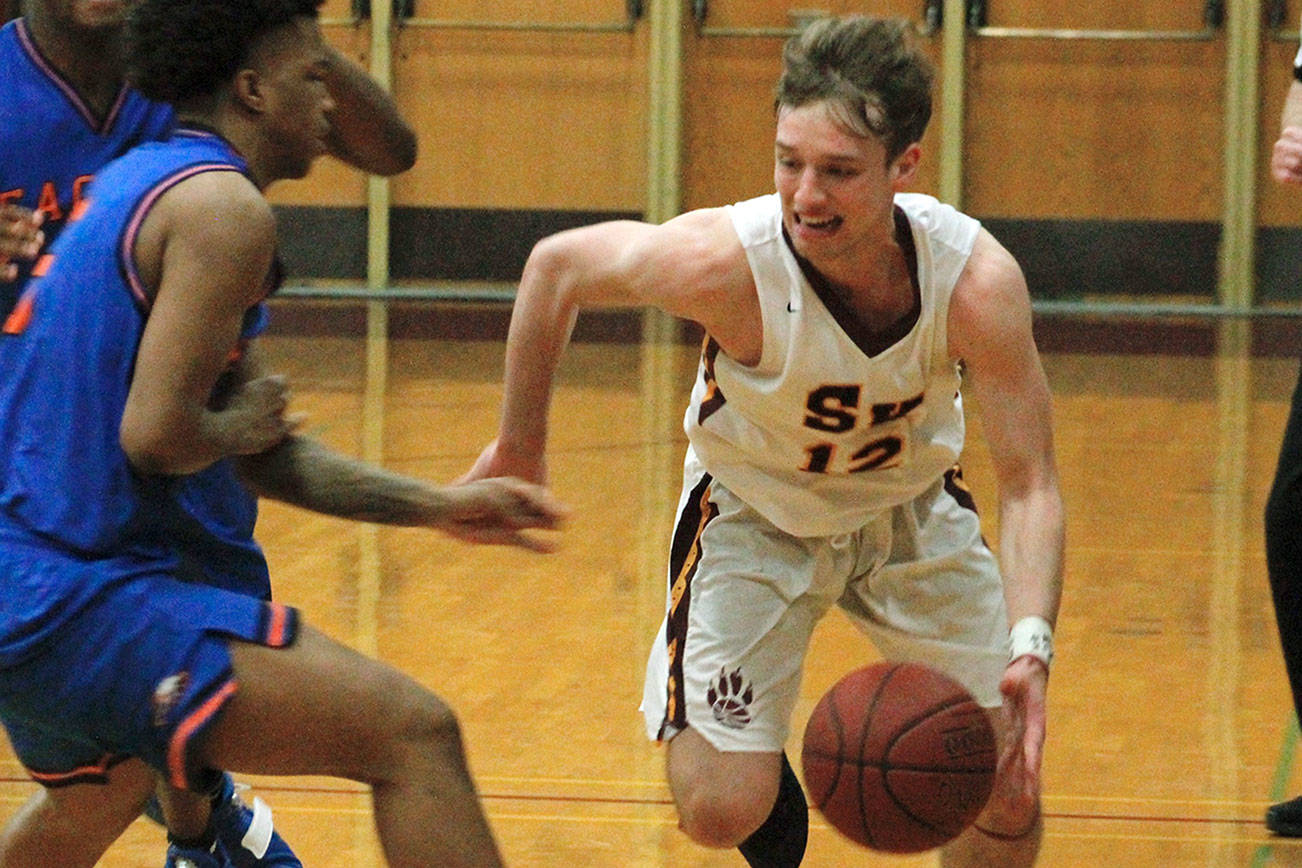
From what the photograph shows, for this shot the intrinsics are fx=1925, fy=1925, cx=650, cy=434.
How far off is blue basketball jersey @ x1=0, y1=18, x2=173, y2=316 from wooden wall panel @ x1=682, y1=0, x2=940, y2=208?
9.78 metres

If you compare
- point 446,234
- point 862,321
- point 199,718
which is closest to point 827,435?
point 862,321

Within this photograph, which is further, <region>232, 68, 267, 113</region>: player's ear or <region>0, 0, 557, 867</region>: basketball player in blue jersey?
<region>232, 68, 267, 113</region>: player's ear

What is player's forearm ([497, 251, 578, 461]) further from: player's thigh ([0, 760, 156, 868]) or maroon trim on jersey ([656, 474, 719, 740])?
player's thigh ([0, 760, 156, 868])

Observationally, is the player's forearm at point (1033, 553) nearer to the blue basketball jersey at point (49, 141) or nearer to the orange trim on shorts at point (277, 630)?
the orange trim on shorts at point (277, 630)

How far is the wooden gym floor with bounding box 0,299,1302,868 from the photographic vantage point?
12.8 ft

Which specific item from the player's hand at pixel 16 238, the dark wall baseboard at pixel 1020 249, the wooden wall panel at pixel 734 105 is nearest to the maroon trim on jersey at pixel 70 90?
the player's hand at pixel 16 238

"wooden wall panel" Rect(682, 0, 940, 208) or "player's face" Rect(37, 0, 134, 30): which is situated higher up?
"player's face" Rect(37, 0, 134, 30)

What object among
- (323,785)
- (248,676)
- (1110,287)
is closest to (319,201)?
(1110,287)

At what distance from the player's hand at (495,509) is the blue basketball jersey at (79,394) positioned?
0.42 metres

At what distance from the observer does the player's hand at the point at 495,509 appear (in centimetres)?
265

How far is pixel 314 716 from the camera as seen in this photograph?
2.36 meters

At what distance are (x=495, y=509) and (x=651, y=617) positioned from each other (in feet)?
9.29

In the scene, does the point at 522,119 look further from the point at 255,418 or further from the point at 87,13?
the point at 255,418

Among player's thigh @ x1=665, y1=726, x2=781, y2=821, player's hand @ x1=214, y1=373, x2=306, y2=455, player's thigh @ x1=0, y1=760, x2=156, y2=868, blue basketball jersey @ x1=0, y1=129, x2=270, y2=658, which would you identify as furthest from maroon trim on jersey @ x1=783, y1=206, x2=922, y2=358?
player's thigh @ x1=0, y1=760, x2=156, y2=868
